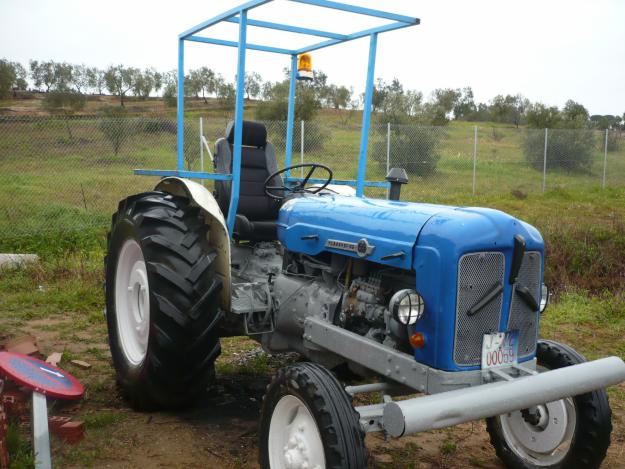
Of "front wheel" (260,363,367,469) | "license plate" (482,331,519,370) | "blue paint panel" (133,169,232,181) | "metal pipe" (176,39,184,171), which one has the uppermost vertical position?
"metal pipe" (176,39,184,171)

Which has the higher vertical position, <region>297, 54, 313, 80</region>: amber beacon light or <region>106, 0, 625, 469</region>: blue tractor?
<region>297, 54, 313, 80</region>: amber beacon light

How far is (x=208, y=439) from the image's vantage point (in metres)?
3.29

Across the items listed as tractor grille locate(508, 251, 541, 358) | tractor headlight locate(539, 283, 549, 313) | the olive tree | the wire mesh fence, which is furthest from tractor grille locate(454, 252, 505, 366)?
the olive tree

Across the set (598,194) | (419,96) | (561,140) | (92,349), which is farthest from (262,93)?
(92,349)

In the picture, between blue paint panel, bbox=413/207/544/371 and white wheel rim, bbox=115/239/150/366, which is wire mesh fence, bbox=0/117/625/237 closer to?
white wheel rim, bbox=115/239/150/366

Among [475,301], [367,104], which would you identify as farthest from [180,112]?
[475,301]

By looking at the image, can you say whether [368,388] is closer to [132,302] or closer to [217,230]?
[217,230]

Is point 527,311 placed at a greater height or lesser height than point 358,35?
lesser

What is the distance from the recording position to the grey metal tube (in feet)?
7.07

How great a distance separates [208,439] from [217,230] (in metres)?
1.15

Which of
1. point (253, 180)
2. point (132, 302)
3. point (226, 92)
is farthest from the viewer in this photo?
point (226, 92)

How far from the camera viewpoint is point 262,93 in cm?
1961

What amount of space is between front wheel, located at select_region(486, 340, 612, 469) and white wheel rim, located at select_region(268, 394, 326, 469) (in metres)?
1.15

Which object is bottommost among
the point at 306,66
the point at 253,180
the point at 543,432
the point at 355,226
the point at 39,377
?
the point at 543,432
